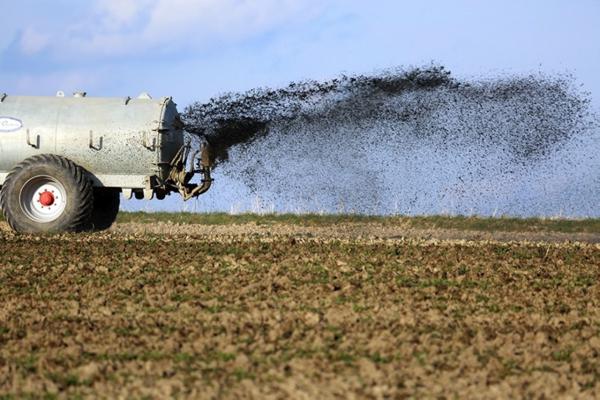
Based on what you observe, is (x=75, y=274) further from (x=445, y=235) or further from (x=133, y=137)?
(x=445, y=235)

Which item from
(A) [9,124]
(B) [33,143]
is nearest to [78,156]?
(B) [33,143]

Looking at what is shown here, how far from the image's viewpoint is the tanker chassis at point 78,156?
2033 centimetres

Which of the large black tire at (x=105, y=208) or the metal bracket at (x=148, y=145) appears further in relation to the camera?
the large black tire at (x=105, y=208)

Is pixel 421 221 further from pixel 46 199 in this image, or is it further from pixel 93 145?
pixel 46 199

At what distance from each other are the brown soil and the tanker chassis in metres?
2.21

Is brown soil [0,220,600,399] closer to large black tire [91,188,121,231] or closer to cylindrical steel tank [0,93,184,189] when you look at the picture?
cylindrical steel tank [0,93,184,189]

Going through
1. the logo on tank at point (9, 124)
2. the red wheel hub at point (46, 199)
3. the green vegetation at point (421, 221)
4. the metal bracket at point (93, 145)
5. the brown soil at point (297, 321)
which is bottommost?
the brown soil at point (297, 321)

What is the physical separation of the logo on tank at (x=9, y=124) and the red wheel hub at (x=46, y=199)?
4.50 ft

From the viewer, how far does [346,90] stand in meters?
22.9

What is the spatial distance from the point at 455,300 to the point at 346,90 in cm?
1096

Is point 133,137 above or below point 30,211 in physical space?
above

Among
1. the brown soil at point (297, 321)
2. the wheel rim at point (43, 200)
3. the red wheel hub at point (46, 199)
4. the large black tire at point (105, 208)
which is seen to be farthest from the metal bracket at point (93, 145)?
the brown soil at point (297, 321)

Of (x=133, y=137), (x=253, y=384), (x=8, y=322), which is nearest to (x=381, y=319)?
(x=253, y=384)

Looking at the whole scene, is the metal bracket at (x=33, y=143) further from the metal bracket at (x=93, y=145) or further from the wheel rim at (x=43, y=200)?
the metal bracket at (x=93, y=145)
